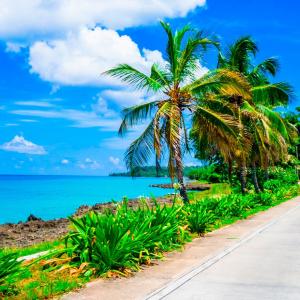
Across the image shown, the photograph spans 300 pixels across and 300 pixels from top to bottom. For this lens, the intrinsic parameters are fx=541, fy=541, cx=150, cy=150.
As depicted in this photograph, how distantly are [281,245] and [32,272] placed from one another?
6296mm

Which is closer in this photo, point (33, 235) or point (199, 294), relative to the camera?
point (199, 294)

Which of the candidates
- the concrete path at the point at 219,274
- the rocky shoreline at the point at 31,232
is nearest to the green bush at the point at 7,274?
the concrete path at the point at 219,274

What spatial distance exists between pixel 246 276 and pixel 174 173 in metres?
9.73

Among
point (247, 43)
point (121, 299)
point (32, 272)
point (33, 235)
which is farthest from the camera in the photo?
point (247, 43)

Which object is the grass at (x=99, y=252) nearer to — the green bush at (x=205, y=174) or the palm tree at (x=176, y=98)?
the palm tree at (x=176, y=98)

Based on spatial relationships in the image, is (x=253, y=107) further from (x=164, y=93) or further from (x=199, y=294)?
(x=199, y=294)

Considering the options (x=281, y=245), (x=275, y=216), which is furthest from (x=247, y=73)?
(x=281, y=245)

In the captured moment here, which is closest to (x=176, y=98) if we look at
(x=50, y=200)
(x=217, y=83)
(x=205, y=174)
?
(x=217, y=83)

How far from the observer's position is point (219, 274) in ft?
30.5

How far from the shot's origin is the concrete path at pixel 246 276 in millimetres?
7758

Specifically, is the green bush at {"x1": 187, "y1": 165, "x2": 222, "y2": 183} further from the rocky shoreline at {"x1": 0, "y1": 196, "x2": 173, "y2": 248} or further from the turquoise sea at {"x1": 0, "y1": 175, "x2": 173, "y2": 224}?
the rocky shoreline at {"x1": 0, "y1": 196, "x2": 173, "y2": 248}

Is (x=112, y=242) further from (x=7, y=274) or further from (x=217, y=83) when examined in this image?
(x=217, y=83)

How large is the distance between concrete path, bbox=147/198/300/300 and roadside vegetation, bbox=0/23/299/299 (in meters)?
1.30

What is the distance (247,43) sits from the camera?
2675 centimetres
